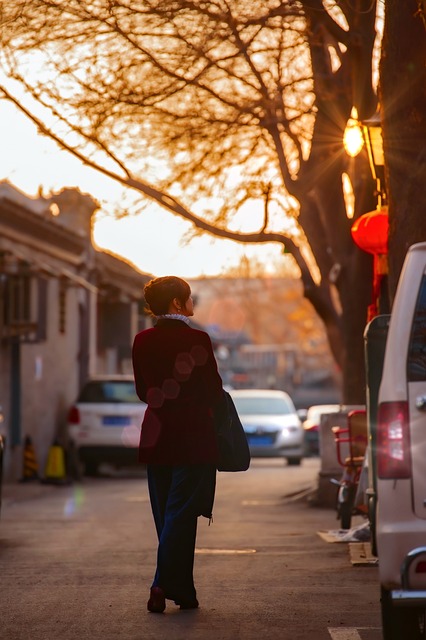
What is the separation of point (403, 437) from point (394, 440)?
4 cm

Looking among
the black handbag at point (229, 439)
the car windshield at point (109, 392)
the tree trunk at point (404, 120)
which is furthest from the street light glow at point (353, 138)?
the car windshield at point (109, 392)

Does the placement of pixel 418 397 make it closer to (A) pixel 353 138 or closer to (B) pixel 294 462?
(A) pixel 353 138

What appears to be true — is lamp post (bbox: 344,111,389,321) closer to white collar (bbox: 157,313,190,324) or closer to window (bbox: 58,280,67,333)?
white collar (bbox: 157,313,190,324)

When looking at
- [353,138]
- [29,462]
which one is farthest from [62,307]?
[353,138]

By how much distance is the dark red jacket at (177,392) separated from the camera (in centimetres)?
797

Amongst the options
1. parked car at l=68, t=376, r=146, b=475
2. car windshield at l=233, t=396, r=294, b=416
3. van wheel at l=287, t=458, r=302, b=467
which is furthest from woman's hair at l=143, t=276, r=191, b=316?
van wheel at l=287, t=458, r=302, b=467

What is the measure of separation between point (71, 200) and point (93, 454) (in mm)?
10018

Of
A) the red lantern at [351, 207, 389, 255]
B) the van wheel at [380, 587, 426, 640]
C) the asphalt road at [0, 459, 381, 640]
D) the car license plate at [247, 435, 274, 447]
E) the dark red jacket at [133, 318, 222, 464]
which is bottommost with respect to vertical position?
the asphalt road at [0, 459, 381, 640]

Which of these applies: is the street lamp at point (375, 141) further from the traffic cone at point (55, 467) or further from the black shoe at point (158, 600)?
the traffic cone at point (55, 467)

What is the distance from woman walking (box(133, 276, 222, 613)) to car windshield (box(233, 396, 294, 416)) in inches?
927

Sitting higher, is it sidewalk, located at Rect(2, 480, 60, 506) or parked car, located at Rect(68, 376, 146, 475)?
parked car, located at Rect(68, 376, 146, 475)

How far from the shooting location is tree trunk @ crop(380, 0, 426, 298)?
34.1 ft

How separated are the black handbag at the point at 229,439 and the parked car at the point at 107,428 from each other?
17.3 meters

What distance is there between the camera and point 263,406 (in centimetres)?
3219
